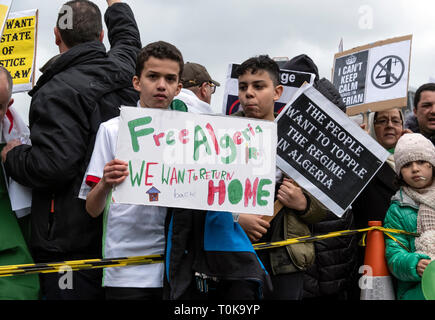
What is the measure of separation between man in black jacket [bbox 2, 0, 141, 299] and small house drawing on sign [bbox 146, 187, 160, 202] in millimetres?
579

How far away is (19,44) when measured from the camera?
6184 millimetres

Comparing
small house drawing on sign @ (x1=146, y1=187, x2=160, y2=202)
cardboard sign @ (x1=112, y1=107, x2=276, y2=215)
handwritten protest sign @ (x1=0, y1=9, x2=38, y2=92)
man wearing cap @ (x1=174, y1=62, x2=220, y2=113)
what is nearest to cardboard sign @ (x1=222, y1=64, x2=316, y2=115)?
man wearing cap @ (x1=174, y1=62, x2=220, y2=113)

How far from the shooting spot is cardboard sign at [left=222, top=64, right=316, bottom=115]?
4.76 meters

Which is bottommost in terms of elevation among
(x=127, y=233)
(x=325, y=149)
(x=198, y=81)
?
(x=127, y=233)

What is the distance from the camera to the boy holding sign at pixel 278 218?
11.9 ft

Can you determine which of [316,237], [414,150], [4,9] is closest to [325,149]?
[316,237]

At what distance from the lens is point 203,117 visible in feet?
10.5

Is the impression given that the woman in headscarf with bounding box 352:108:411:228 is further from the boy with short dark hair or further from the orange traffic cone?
the boy with short dark hair

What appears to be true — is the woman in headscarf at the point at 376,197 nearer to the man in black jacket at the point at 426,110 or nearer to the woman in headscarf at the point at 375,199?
the woman in headscarf at the point at 375,199

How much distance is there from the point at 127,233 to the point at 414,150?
2120 mm

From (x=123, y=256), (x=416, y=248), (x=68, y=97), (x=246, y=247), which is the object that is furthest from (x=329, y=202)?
(x=68, y=97)

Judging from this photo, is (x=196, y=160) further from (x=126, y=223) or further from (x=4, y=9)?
(x=4, y=9)
